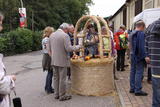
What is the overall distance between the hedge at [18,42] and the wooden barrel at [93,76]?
13.0m

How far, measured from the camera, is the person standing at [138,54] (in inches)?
236

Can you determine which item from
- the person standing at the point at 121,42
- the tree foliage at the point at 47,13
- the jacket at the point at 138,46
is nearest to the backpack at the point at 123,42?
the person standing at the point at 121,42

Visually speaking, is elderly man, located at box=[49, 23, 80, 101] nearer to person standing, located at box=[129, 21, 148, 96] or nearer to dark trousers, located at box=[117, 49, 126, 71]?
person standing, located at box=[129, 21, 148, 96]

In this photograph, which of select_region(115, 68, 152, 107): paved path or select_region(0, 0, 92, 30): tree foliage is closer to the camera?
select_region(115, 68, 152, 107): paved path

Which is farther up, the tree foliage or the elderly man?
the tree foliage

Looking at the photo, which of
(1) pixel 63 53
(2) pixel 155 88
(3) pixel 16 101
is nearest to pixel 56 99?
(1) pixel 63 53

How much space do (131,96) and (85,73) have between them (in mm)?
1218

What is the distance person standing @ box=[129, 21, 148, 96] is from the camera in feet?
19.6

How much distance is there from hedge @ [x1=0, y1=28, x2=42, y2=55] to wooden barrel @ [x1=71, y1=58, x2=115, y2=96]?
13018 mm

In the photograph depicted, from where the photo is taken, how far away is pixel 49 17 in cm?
4256

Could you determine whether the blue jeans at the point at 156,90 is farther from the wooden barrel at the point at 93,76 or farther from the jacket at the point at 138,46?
the wooden barrel at the point at 93,76

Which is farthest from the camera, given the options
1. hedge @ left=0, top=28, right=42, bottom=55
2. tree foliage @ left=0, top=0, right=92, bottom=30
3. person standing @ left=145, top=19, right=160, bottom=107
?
tree foliage @ left=0, top=0, right=92, bottom=30

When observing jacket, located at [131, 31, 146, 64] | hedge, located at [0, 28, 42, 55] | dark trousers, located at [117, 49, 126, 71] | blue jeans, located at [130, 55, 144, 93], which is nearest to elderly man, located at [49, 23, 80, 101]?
jacket, located at [131, 31, 146, 64]

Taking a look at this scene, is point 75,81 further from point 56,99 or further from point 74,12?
point 74,12
